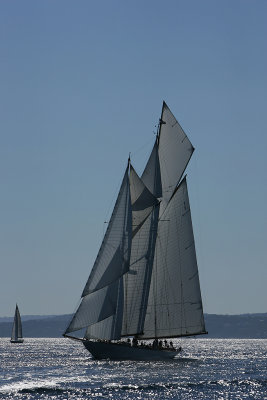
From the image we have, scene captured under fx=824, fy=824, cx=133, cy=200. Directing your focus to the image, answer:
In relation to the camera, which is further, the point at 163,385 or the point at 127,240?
the point at 127,240

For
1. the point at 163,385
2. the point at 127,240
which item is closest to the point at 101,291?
the point at 127,240

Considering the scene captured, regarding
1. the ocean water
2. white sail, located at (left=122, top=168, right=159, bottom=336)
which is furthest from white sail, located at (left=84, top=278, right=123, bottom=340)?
the ocean water

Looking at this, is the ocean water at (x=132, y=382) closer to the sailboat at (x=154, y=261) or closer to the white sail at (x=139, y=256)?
the sailboat at (x=154, y=261)

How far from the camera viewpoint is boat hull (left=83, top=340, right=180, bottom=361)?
97.0m

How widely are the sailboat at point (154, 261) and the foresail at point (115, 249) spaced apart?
112 mm

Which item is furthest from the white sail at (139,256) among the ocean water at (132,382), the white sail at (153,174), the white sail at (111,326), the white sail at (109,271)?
the ocean water at (132,382)

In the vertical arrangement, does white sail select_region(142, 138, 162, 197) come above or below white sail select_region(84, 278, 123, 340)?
above

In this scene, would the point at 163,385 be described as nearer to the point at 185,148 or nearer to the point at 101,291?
the point at 101,291

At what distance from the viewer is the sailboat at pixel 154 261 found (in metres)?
94.1

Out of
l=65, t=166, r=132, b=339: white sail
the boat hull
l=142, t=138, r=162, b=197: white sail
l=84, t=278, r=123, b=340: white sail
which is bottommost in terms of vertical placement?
the boat hull

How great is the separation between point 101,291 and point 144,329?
1051cm

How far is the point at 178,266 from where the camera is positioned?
323 feet

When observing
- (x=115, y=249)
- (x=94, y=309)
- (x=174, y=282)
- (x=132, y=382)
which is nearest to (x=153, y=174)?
(x=115, y=249)

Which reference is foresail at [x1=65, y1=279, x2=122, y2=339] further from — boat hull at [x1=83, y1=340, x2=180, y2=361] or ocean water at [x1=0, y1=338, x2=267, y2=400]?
boat hull at [x1=83, y1=340, x2=180, y2=361]
